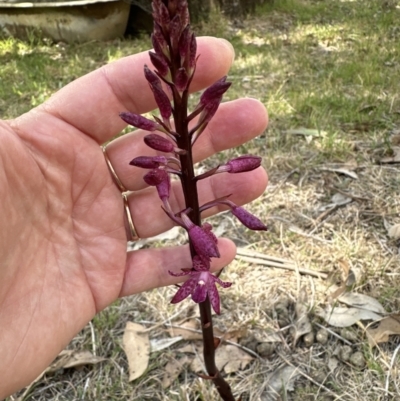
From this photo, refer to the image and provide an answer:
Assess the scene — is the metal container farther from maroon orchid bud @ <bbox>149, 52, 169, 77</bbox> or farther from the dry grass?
maroon orchid bud @ <bbox>149, 52, 169, 77</bbox>

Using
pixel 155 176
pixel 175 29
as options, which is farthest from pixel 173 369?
pixel 175 29

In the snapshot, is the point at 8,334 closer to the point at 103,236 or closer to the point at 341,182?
the point at 103,236

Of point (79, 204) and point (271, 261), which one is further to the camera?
point (271, 261)

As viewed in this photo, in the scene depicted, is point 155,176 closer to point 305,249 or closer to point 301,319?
point 301,319

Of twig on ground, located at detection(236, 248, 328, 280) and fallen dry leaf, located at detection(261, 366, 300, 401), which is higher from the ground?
twig on ground, located at detection(236, 248, 328, 280)

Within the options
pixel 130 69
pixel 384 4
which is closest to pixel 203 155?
pixel 130 69

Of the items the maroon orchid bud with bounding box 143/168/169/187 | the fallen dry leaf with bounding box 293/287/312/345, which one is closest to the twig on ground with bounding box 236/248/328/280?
the fallen dry leaf with bounding box 293/287/312/345
